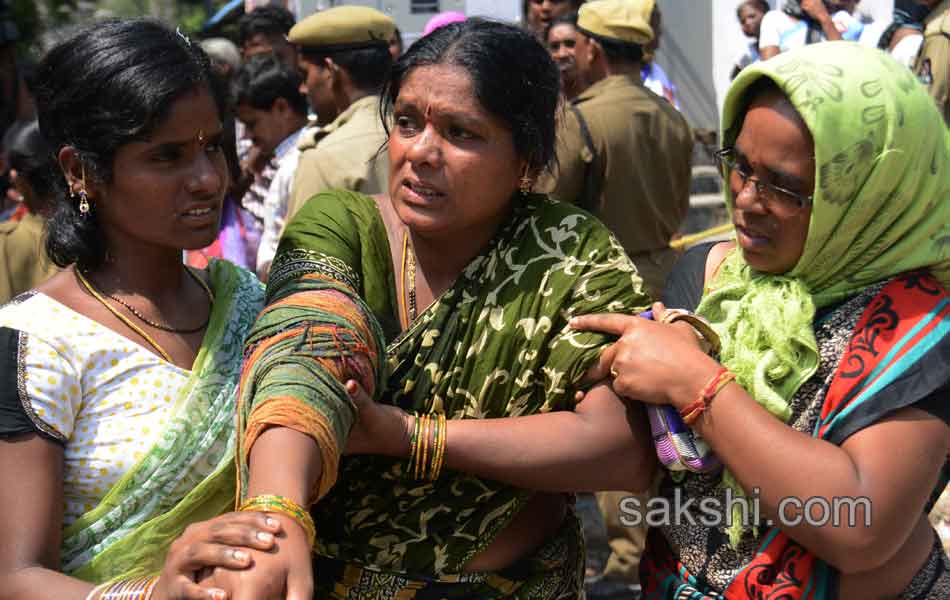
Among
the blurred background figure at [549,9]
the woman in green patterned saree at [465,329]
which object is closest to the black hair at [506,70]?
the woman in green patterned saree at [465,329]

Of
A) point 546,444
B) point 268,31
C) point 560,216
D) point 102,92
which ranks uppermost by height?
point 102,92

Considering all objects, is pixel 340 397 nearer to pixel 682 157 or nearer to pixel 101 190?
pixel 101 190

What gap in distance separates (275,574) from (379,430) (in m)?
0.47

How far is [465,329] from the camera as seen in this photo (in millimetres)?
2217

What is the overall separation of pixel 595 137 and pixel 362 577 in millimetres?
3462

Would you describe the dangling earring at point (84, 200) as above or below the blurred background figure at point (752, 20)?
above

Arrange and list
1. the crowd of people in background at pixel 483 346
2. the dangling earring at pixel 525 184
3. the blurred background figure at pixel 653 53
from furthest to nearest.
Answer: the blurred background figure at pixel 653 53
the dangling earring at pixel 525 184
the crowd of people in background at pixel 483 346

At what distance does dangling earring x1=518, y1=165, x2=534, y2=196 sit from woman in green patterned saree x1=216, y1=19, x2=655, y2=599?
3 centimetres

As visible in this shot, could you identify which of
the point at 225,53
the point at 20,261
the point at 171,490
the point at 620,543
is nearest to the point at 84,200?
the point at 171,490

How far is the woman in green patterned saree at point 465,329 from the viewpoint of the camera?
212 centimetres

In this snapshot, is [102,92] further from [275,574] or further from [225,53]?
[225,53]

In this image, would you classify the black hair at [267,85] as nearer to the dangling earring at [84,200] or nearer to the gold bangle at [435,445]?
the dangling earring at [84,200]

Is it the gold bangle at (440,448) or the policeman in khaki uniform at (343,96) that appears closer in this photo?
the gold bangle at (440,448)

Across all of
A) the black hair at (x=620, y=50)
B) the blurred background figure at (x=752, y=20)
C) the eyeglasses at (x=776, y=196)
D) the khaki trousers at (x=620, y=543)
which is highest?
the eyeglasses at (x=776, y=196)
